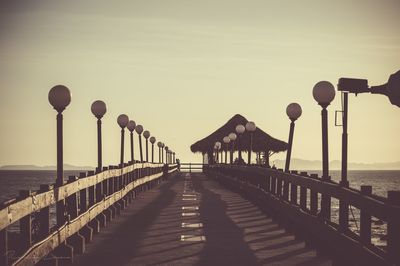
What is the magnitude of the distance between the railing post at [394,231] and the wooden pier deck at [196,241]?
2.67m

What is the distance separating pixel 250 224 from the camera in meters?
13.4

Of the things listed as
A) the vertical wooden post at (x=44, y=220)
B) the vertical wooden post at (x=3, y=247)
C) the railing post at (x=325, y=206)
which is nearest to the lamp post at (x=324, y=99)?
the railing post at (x=325, y=206)

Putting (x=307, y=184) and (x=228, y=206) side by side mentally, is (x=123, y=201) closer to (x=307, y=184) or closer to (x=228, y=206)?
(x=228, y=206)

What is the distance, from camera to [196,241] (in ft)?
35.1

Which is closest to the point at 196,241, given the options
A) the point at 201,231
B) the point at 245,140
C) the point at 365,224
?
the point at 201,231

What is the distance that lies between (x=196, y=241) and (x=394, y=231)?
16.7ft

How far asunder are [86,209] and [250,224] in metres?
3.51

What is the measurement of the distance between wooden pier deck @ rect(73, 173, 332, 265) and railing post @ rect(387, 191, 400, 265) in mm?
2668

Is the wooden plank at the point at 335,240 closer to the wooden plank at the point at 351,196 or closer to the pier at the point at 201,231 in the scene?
the pier at the point at 201,231

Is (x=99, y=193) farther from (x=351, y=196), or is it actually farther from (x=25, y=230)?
(x=351, y=196)

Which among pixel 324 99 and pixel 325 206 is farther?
pixel 324 99

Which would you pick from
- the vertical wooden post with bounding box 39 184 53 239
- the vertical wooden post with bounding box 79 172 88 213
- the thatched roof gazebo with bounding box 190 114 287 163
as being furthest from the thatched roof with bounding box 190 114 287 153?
the vertical wooden post with bounding box 39 184 53 239

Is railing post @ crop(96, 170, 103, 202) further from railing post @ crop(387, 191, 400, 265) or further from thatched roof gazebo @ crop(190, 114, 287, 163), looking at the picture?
thatched roof gazebo @ crop(190, 114, 287, 163)

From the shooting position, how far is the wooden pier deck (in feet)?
29.3
